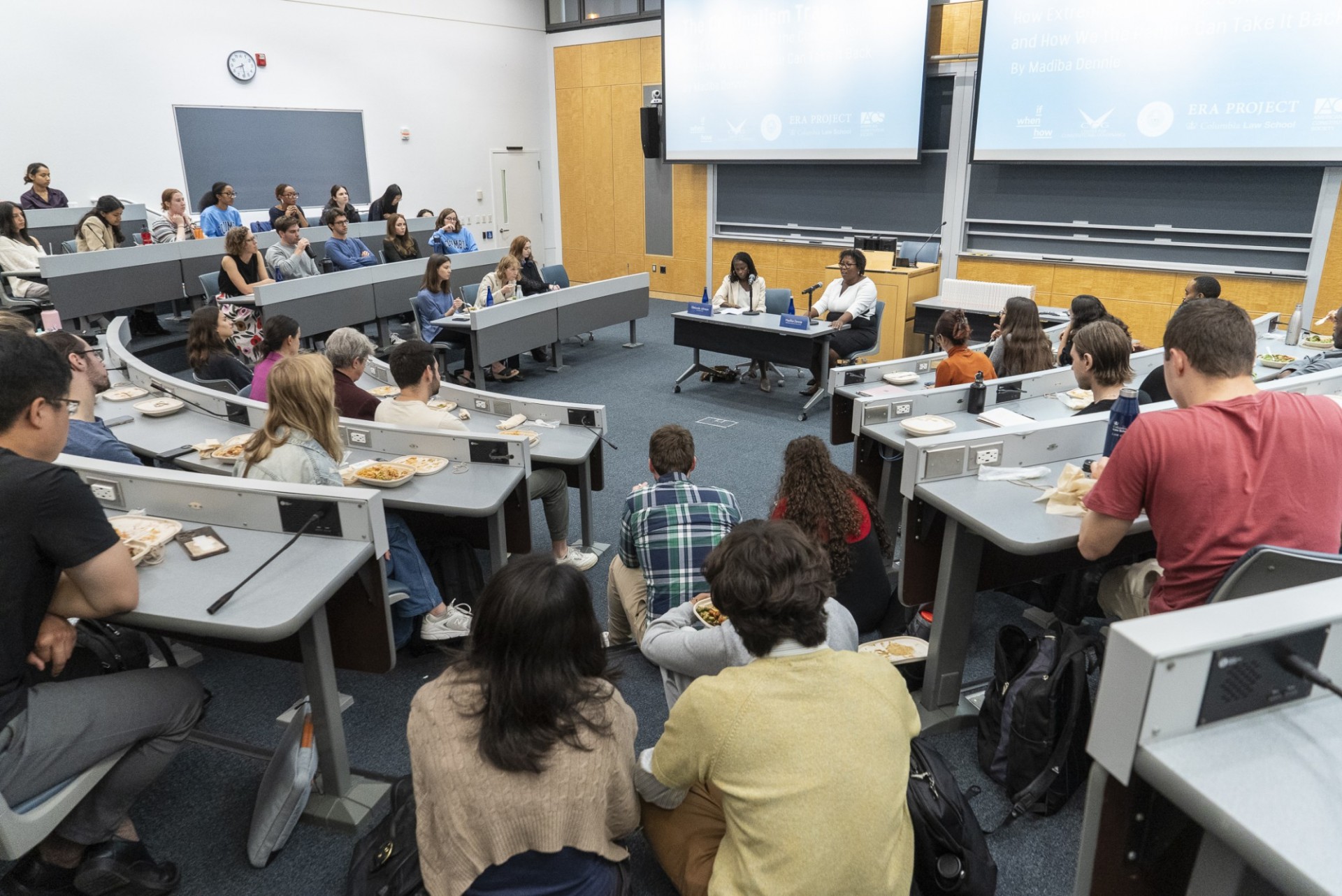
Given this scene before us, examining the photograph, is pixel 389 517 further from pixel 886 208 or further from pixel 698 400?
pixel 886 208

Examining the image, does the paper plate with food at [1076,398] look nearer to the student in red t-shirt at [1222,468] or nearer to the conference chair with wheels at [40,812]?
the student in red t-shirt at [1222,468]

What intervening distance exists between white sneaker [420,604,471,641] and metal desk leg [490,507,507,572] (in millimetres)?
213

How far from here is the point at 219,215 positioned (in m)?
7.96

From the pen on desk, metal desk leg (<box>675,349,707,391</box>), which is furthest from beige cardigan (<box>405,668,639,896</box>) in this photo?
metal desk leg (<box>675,349,707,391</box>)

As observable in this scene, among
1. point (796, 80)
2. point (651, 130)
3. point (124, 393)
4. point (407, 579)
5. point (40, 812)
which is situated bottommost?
point (407, 579)

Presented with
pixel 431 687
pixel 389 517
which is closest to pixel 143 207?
pixel 389 517

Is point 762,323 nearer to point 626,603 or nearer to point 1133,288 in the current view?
point 1133,288

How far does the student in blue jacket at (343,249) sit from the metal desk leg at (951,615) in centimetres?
630

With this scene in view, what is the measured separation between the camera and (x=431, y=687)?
5.13 feet

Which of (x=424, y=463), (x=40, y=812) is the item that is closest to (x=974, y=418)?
(x=424, y=463)

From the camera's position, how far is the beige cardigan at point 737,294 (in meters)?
6.91

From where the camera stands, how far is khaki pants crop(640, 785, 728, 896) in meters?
1.73

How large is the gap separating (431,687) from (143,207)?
8.61 metres

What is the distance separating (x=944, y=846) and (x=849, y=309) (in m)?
5.06
